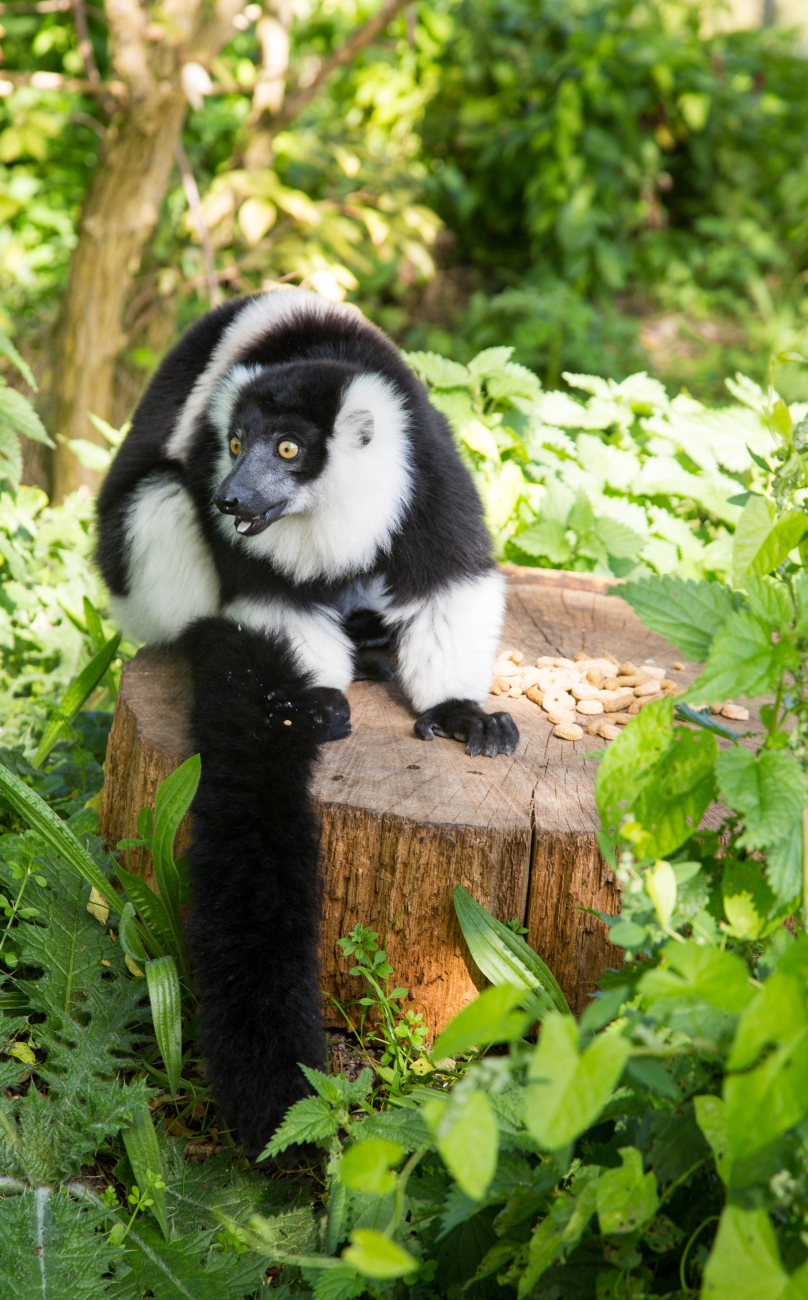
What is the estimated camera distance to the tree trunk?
5809 mm

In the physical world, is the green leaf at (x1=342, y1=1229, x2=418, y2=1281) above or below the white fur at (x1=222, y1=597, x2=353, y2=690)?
above

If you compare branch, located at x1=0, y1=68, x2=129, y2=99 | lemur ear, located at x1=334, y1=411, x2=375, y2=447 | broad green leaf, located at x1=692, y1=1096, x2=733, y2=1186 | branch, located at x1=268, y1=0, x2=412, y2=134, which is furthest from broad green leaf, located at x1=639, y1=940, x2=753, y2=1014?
branch, located at x1=268, y1=0, x2=412, y2=134

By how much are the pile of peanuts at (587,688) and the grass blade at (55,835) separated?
127 centimetres

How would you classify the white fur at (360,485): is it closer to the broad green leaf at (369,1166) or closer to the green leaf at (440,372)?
the green leaf at (440,372)

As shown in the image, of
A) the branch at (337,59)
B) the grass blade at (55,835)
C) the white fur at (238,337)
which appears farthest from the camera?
the branch at (337,59)

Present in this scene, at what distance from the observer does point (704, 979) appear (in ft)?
4.26

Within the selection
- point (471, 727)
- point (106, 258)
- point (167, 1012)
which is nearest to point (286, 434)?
point (471, 727)

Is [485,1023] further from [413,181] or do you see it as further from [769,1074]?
[413,181]

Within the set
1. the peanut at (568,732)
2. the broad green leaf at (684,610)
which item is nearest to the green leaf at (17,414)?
the peanut at (568,732)

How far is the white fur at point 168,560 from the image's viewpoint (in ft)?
10.6

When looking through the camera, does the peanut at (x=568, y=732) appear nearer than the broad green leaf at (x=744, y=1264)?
No

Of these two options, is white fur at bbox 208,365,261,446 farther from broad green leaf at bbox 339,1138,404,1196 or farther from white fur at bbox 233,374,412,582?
broad green leaf at bbox 339,1138,404,1196

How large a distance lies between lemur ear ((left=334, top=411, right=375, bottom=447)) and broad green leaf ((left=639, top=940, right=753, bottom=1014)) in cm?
188

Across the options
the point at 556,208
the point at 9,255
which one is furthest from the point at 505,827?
the point at 556,208
